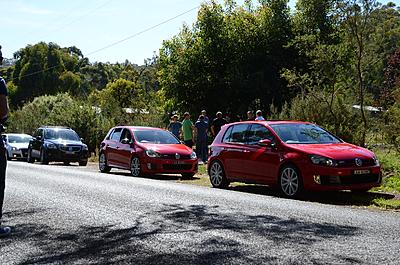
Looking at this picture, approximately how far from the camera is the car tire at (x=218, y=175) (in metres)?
13.5

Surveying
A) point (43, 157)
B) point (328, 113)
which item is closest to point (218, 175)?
point (328, 113)

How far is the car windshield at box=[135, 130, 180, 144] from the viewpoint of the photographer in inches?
695

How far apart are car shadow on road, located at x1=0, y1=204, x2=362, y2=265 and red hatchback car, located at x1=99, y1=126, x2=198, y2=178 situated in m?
7.97

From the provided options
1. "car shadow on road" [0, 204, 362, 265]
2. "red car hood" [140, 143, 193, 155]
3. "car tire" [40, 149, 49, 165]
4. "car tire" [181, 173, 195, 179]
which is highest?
"red car hood" [140, 143, 193, 155]

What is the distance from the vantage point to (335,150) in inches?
441

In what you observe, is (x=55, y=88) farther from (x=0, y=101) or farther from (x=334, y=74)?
(x=0, y=101)

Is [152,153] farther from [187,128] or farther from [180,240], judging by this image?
[180,240]

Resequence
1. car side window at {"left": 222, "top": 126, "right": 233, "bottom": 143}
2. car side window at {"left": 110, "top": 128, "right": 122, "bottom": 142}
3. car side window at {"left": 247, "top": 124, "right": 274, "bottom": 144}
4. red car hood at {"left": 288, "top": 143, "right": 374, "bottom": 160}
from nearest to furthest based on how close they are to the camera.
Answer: red car hood at {"left": 288, "top": 143, "right": 374, "bottom": 160} < car side window at {"left": 247, "top": 124, "right": 274, "bottom": 144} < car side window at {"left": 222, "top": 126, "right": 233, "bottom": 143} < car side window at {"left": 110, "top": 128, "right": 122, "bottom": 142}

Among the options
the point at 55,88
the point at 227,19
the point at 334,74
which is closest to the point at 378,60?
the point at 334,74

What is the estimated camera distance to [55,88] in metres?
83.4

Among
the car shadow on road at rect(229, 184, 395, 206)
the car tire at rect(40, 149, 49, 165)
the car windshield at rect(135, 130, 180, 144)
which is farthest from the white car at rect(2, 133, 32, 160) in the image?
the car shadow on road at rect(229, 184, 395, 206)

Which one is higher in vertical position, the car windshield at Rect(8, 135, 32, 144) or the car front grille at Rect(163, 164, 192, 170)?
the car windshield at Rect(8, 135, 32, 144)

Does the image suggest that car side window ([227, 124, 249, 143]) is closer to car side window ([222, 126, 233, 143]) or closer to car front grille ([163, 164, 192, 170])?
car side window ([222, 126, 233, 143])

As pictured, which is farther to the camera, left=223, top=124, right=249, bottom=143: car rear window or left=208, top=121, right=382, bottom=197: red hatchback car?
left=223, top=124, right=249, bottom=143: car rear window
